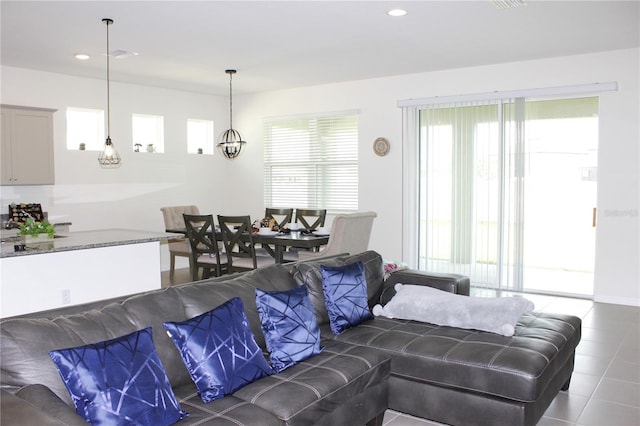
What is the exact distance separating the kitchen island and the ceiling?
1850 mm

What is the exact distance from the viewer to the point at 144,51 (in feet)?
18.7

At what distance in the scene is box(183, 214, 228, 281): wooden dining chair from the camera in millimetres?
6098

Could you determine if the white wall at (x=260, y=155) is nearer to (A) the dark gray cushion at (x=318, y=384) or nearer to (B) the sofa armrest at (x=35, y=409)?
(A) the dark gray cushion at (x=318, y=384)

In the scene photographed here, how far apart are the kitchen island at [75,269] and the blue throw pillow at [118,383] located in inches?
87.1

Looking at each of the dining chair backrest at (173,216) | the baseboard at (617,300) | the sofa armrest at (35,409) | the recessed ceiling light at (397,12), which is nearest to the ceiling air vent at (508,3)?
the recessed ceiling light at (397,12)

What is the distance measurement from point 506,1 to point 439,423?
10.0ft

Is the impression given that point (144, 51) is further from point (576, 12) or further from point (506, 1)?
point (576, 12)

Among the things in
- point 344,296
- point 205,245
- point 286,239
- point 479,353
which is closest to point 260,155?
point 205,245

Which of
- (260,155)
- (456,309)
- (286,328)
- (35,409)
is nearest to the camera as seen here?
(35,409)

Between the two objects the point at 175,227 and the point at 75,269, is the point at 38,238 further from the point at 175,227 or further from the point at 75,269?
the point at 175,227

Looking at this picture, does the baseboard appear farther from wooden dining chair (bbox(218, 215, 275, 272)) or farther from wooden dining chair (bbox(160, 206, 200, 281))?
wooden dining chair (bbox(160, 206, 200, 281))

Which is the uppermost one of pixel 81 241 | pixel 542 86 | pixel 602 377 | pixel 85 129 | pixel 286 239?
pixel 542 86

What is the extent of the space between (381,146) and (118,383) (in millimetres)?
5931

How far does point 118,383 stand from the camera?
1.91 metres
